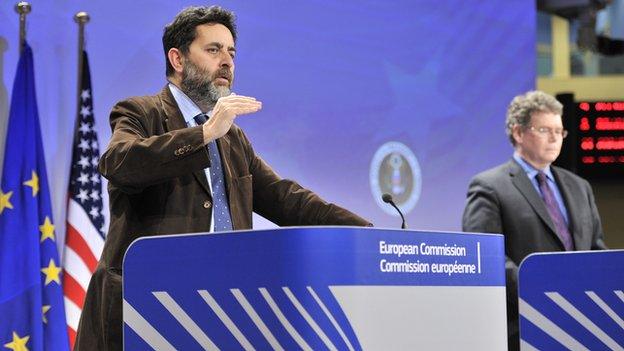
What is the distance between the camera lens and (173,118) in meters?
3.57

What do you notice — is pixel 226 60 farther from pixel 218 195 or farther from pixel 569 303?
pixel 569 303

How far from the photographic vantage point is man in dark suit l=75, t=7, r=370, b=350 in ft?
10.4

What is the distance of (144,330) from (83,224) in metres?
2.67

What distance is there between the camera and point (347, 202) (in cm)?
643

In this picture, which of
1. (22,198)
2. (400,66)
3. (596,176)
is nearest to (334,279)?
(22,198)

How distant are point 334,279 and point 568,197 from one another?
317cm

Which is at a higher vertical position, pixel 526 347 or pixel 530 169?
pixel 530 169

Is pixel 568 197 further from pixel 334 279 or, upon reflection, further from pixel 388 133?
pixel 334 279

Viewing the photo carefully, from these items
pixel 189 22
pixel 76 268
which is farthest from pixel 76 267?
pixel 189 22

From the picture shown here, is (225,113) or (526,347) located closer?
(225,113)

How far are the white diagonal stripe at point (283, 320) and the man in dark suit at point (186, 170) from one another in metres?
0.78

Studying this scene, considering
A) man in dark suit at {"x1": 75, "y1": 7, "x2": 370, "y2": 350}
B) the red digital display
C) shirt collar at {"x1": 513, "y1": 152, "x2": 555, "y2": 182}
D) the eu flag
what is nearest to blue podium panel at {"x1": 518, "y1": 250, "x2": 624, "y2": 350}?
man in dark suit at {"x1": 75, "y1": 7, "x2": 370, "y2": 350}

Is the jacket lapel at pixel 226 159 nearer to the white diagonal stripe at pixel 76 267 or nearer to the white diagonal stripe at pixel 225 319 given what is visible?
the white diagonal stripe at pixel 225 319

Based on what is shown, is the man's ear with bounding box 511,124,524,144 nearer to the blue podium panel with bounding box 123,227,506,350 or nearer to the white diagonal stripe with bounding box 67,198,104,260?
the white diagonal stripe with bounding box 67,198,104,260
